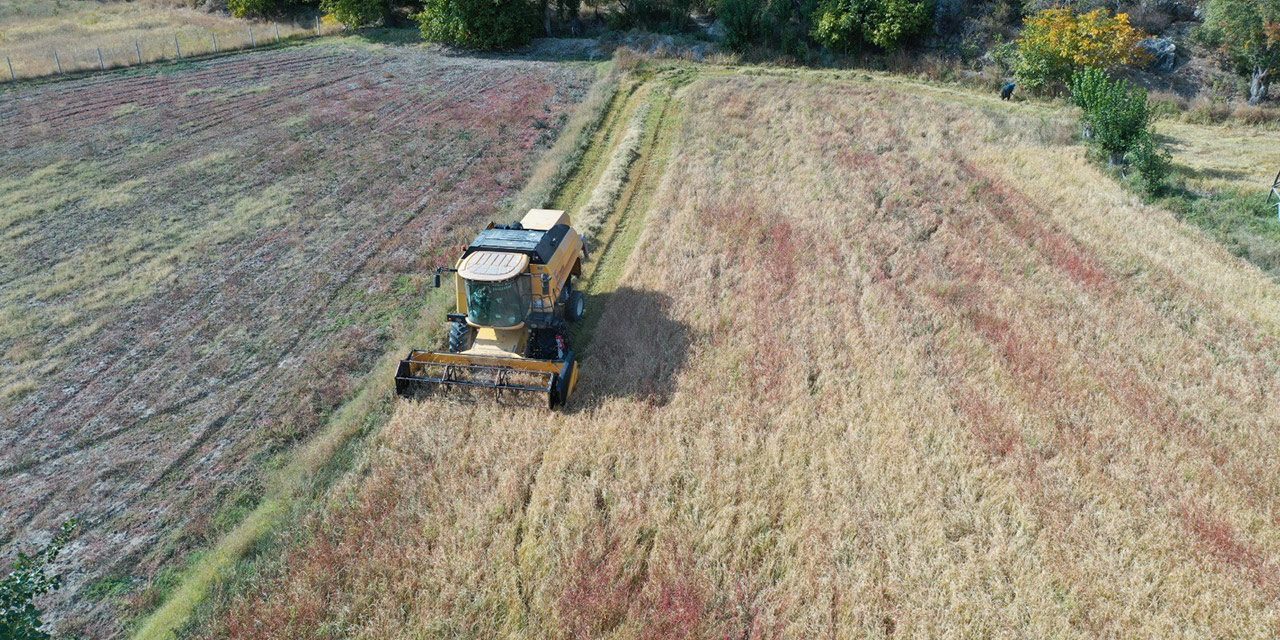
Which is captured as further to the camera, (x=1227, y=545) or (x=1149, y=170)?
(x=1149, y=170)

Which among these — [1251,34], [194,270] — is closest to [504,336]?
Answer: [194,270]

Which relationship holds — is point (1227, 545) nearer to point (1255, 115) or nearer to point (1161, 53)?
point (1255, 115)

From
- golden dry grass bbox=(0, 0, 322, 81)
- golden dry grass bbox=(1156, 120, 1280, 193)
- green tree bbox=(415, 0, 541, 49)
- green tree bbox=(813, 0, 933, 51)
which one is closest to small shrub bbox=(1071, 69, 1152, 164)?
golden dry grass bbox=(1156, 120, 1280, 193)

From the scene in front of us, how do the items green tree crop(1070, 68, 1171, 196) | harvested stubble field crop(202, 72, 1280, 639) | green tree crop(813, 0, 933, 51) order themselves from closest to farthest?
harvested stubble field crop(202, 72, 1280, 639) → green tree crop(1070, 68, 1171, 196) → green tree crop(813, 0, 933, 51)

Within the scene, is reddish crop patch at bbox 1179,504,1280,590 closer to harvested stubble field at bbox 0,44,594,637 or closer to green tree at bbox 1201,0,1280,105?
harvested stubble field at bbox 0,44,594,637

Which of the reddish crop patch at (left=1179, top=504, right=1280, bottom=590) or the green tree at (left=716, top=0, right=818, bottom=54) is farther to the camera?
the green tree at (left=716, top=0, right=818, bottom=54)

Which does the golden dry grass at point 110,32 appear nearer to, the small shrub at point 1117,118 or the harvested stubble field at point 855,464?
the harvested stubble field at point 855,464

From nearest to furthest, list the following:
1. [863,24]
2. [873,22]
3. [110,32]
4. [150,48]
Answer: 1. [873,22]
2. [863,24]
3. [150,48]
4. [110,32]
